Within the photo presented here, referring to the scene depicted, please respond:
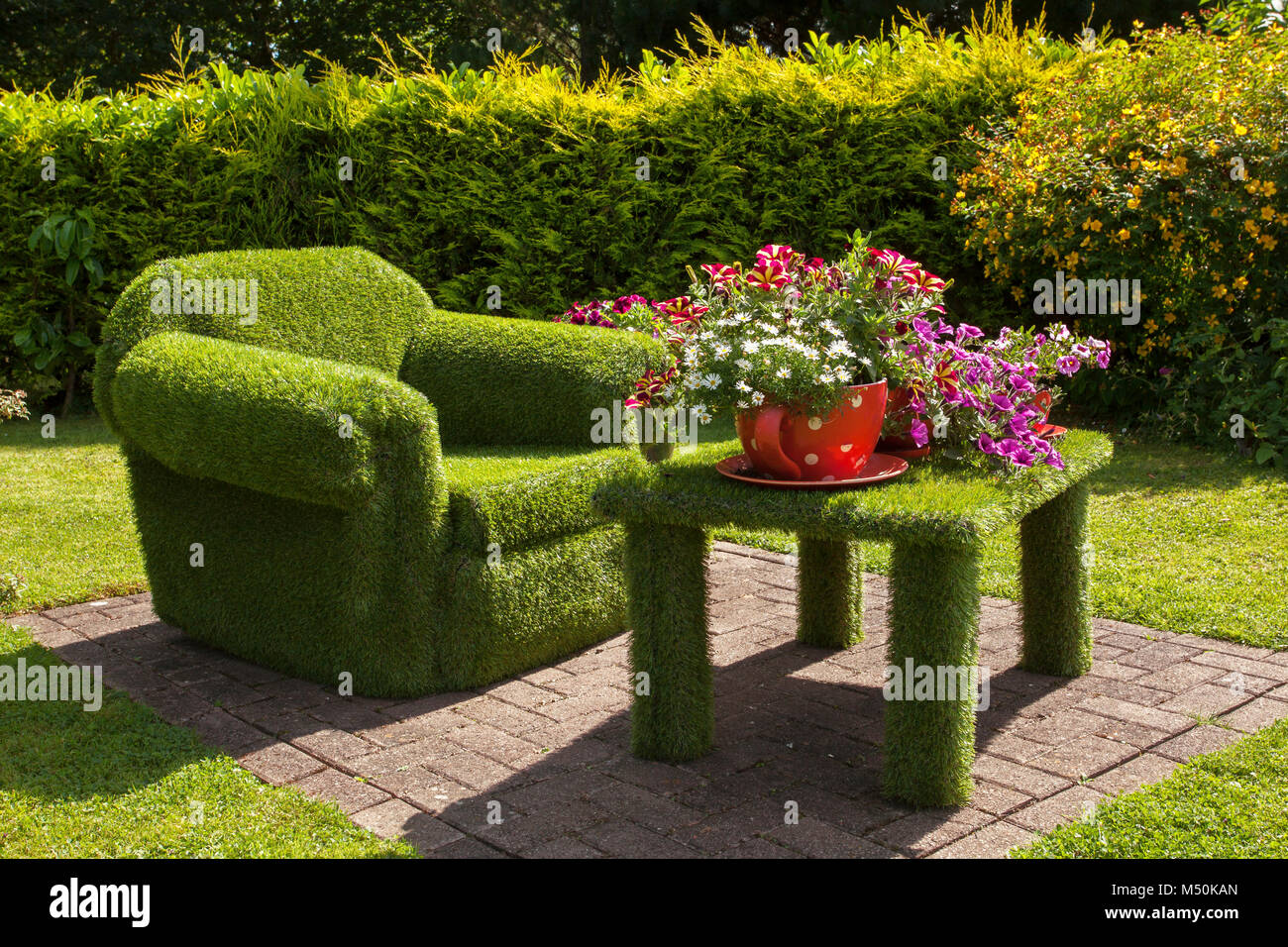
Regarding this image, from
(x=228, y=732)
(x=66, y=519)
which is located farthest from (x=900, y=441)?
(x=66, y=519)

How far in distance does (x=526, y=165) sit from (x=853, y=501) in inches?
233

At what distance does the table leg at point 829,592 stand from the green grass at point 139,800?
1797mm

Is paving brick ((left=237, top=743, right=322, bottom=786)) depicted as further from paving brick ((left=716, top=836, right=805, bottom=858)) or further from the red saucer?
the red saucer

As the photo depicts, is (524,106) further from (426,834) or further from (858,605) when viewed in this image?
(426,834)

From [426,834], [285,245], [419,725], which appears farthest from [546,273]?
[426,834]

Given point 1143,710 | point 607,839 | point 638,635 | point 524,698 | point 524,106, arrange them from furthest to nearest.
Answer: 1. point 524,106
2. point 524,698
3. point 1143,710
4. point 638,635
5. point 607,839

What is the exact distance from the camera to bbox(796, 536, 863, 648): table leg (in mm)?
3887

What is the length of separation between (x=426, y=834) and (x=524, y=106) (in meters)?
6.24

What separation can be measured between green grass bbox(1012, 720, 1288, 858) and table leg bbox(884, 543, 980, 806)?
0.87 ft

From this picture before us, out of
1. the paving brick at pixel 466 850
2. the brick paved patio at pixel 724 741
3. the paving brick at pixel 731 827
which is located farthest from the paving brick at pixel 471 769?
the paving brick at pixel 731 827

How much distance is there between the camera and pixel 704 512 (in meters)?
2.74

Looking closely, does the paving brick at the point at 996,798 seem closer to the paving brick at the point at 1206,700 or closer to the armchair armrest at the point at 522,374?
the paving brick at the point at 1206,700

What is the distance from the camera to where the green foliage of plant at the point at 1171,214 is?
20.7 ft

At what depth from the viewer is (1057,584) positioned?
11.7 feet
